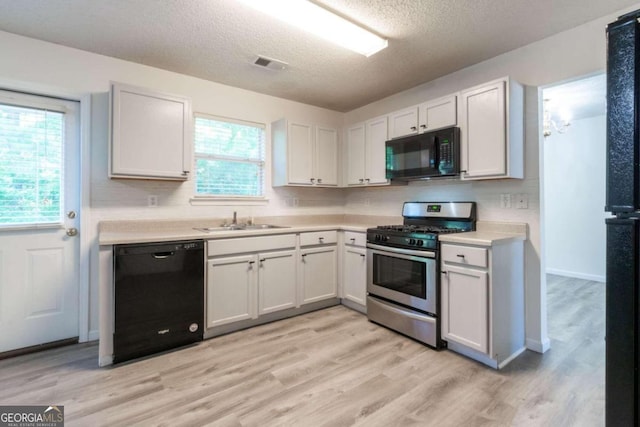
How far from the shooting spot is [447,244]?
2.45 m

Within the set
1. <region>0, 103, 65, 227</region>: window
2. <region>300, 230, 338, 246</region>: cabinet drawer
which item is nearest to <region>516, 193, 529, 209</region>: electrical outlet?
<region>300, 230, 338, 246</region>: cabinet drawer

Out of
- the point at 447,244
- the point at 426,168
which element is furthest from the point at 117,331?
the point at 426,168

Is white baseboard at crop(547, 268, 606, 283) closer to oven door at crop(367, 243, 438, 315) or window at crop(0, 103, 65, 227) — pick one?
oven door at crop(367, 243, 438, 315)

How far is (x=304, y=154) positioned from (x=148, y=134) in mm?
1666

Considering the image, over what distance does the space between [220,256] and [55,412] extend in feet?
4.52

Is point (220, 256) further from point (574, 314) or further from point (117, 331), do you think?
point (574, 314)

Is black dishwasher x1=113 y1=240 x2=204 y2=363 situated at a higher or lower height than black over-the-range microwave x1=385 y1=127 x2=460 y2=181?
lower

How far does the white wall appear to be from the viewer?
4504mm

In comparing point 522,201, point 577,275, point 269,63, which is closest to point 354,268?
point 522,201

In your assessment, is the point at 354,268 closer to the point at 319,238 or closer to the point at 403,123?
the point at 319,238

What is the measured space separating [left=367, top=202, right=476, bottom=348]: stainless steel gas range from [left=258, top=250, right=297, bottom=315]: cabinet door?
79 centimetres

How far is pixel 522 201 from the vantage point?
2588 millimetres

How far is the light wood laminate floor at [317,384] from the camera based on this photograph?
5.65ft

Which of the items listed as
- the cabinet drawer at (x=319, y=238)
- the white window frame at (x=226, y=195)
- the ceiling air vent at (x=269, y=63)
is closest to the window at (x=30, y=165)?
the white window frame at (x=226, y=195)
